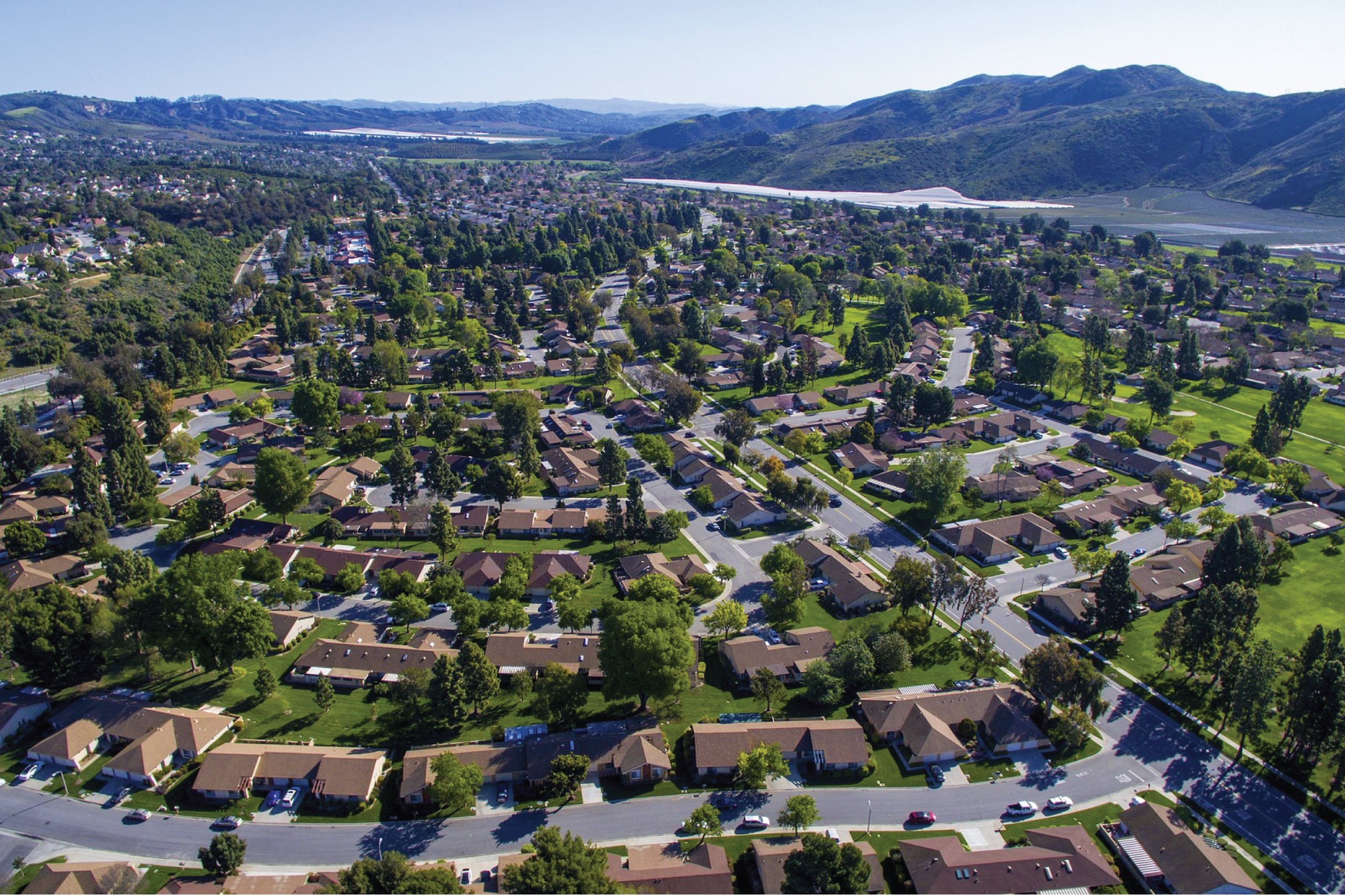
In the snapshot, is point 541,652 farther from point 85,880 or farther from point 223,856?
point 85,880

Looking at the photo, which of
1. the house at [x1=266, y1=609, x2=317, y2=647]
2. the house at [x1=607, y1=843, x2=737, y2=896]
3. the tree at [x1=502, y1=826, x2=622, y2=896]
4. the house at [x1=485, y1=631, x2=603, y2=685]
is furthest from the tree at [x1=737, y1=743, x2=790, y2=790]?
the house at [x1=266, y1=609, x2=317, y2=647]

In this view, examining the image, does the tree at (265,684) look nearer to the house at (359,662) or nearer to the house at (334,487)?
the house at (359,662)

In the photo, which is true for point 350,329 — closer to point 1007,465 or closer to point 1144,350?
point 1007,465

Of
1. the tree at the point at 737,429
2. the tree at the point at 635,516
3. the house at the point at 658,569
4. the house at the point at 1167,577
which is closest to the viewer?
the house at the point at 1167,577

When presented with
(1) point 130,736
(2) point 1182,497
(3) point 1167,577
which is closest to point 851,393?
(2) point 1182,497

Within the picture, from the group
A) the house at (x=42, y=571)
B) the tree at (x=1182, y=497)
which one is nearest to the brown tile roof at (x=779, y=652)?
the tree at (x=1182, y=497)
